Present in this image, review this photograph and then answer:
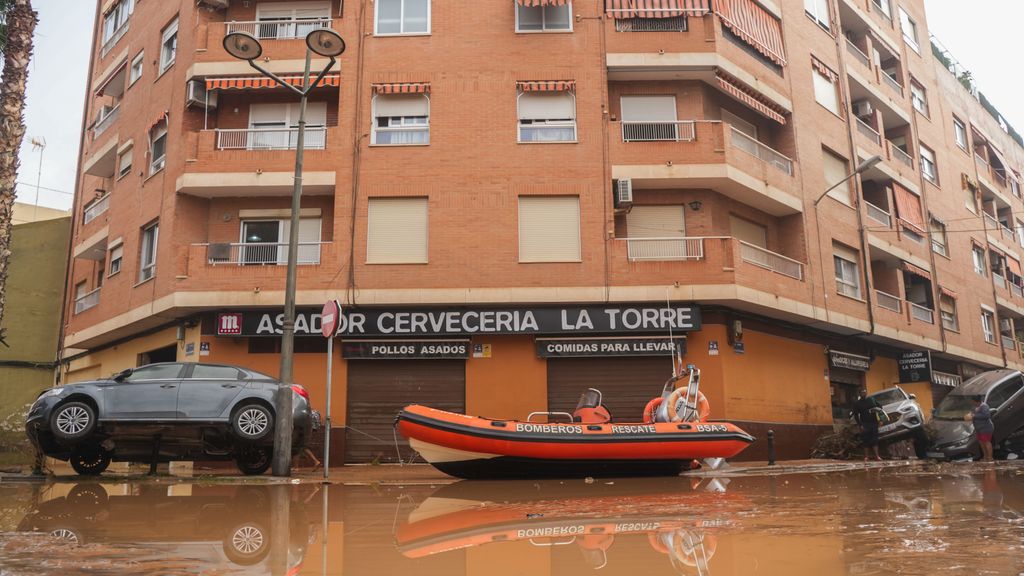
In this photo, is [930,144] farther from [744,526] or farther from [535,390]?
[744,526]

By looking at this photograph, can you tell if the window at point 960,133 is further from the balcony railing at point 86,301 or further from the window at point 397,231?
A: the balcony railing at point 86,301

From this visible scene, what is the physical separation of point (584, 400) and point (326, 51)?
23.6 feet

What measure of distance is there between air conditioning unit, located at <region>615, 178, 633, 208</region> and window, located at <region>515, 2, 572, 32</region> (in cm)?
433

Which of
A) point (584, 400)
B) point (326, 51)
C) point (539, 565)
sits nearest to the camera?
point (539, 565)

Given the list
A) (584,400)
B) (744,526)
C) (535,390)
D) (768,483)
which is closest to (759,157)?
(535,390)

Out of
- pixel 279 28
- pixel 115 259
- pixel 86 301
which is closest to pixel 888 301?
pixel 279 28

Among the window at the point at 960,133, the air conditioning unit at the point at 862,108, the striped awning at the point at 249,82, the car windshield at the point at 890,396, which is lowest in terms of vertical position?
the car windshield at the point at 890,396

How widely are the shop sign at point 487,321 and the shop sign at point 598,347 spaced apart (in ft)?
0.74

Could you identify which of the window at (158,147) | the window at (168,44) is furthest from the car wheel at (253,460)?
the window at (168,44)

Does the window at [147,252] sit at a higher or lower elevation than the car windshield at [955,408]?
higher

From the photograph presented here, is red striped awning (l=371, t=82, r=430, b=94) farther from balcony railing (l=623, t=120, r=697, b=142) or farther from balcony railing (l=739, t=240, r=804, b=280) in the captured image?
balcony railing (l=739, t=240, r=804, b=280)

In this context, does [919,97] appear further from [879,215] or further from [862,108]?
[879,215]

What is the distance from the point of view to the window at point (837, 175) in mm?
23297

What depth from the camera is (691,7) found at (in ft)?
66.0
